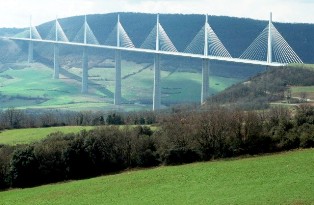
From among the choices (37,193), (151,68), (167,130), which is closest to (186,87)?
(151,68)

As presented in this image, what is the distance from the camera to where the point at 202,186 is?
21.6 m

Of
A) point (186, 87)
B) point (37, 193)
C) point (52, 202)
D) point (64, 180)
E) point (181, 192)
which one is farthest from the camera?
point (186, 87)

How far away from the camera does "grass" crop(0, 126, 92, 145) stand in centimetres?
3704

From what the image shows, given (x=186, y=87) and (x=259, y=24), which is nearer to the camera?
(x=186, y=87)

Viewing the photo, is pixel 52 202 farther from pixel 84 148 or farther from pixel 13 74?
pixel 13 74

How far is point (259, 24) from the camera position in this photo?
104062 mm

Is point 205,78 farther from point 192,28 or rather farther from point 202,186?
point 192,28

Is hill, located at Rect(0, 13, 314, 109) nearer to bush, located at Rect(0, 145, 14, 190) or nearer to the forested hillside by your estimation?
the forested hillside

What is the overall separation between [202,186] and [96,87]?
270 feet

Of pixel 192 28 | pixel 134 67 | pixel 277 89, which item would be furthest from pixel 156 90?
pixel 192 28

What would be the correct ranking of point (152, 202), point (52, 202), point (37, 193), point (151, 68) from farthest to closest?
point (151, 68), point (37, 193), point (52, 202), point (152, 202)

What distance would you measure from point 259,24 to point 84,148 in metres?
79.3

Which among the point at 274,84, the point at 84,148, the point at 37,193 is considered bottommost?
the point at 37,193

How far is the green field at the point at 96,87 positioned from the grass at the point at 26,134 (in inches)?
1429
